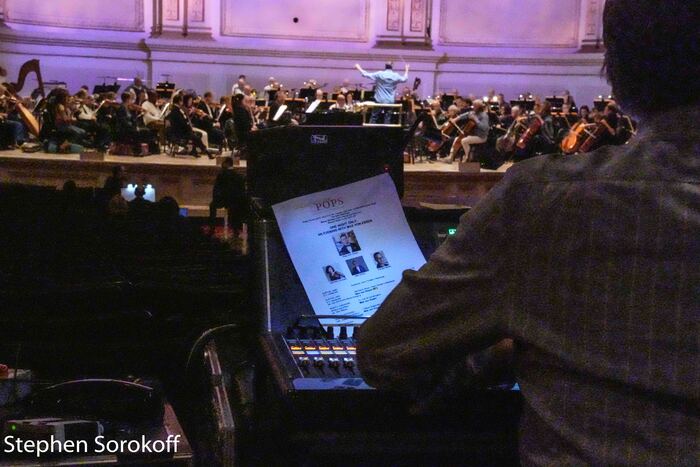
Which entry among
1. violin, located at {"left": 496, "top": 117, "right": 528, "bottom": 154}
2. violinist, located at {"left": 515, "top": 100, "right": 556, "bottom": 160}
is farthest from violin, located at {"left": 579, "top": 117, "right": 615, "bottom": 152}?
violin, located at {"left": 496, "top": 117, "right": 528, "bottom": 154}

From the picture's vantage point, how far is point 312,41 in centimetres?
1967

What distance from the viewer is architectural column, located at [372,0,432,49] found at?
19469 millimetres

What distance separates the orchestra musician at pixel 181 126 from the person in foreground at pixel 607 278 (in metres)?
13.0

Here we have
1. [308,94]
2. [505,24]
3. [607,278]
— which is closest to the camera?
[607,278]

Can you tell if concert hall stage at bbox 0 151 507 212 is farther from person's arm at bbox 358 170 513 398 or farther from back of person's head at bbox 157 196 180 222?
person's arm at bbox 358 170 513 398

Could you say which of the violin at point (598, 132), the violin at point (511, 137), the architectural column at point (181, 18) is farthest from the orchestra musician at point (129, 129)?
the violin at point (598, 132)

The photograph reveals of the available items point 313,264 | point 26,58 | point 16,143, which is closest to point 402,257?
point 313,264

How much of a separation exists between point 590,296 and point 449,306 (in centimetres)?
17

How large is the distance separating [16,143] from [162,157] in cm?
258

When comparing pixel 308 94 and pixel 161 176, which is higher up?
pixel 308 94

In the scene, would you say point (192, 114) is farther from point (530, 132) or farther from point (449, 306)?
point (449, 306)

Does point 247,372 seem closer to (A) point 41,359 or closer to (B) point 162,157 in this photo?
(A) point 41,359

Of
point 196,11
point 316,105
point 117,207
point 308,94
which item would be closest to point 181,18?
point 196,11

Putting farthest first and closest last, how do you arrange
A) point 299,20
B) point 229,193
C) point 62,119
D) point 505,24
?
point 505,24, point 299,20, point 62,119, point 229,193
